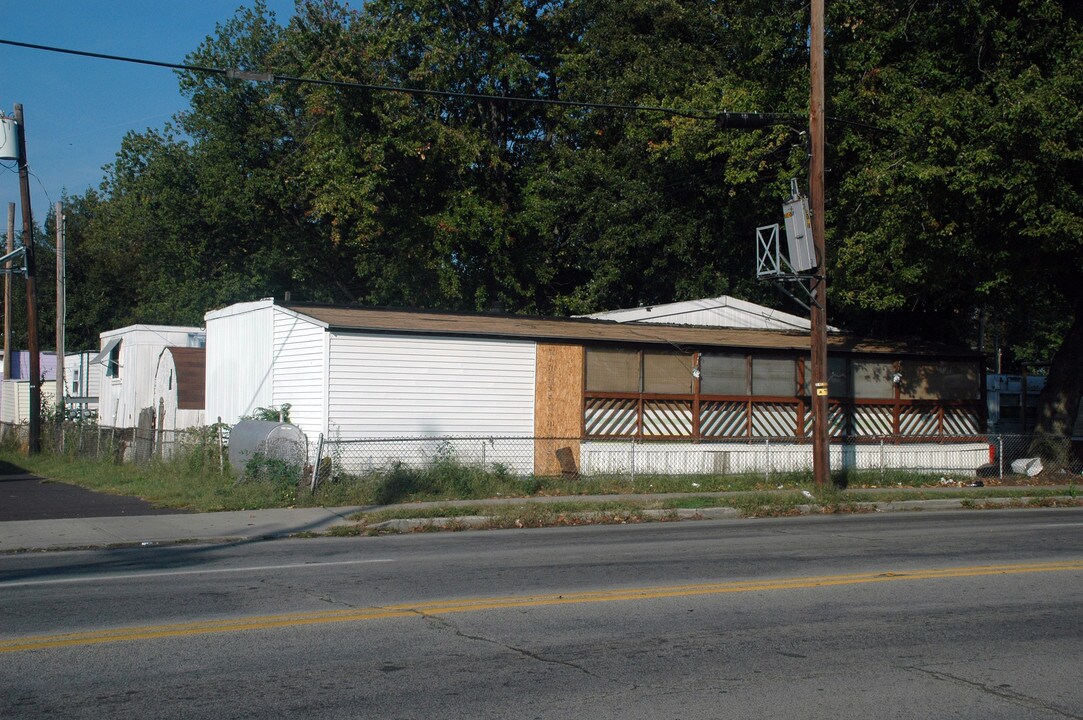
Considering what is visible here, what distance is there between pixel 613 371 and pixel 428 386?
432 cm

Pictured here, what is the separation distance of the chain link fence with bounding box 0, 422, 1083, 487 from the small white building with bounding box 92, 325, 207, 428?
2.37 m

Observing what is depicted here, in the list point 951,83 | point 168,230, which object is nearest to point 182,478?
point 951,83

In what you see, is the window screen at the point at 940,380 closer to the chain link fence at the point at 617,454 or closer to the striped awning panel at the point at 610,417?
the chain link fence at the point at 617,454

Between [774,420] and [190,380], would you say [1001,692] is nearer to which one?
[774,420]

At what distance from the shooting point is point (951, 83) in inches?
871

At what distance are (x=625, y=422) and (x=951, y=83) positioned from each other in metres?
10.6

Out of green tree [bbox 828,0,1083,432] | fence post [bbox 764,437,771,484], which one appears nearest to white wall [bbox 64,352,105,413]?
fence post [bbox 764,437,771,484]

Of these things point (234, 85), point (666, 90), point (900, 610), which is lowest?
point (900, 610)

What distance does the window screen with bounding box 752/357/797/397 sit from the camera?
23.8 meters

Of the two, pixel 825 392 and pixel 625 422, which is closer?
pixel 825 392

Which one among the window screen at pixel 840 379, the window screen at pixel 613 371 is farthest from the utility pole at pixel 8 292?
the window screen at pixel 840 379

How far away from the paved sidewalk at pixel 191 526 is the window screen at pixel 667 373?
16.6 ft

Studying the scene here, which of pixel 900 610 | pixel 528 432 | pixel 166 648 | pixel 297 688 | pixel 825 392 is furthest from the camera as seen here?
pixel 528 432

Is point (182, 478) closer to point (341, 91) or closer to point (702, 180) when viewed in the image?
point (341, 91)
